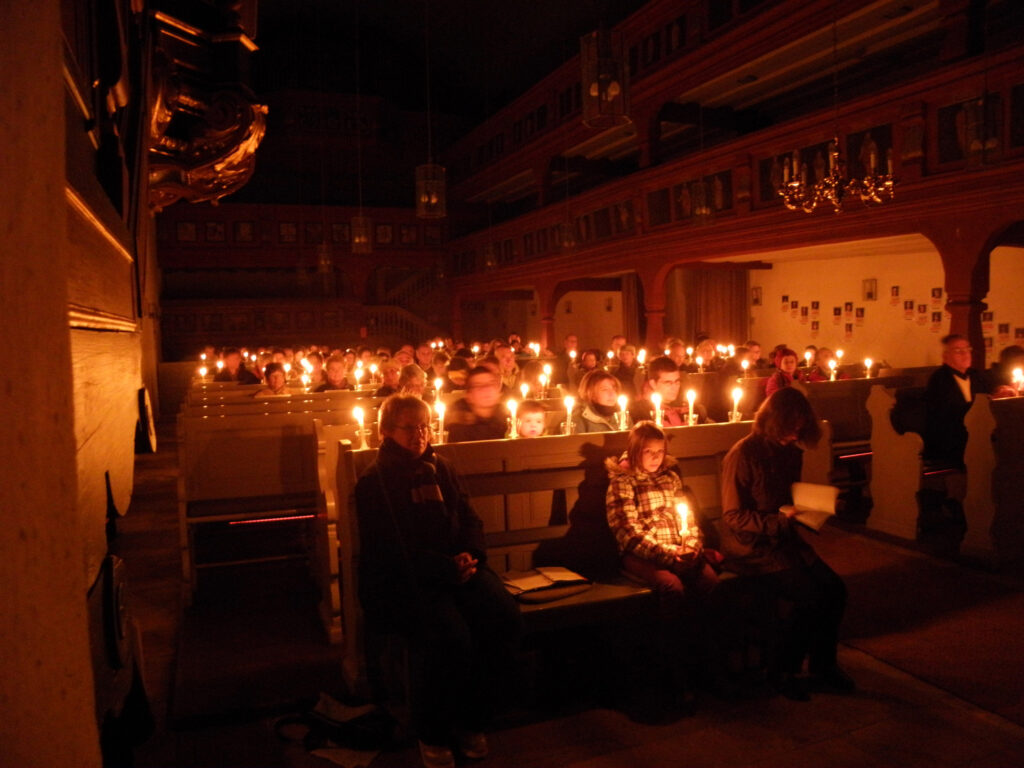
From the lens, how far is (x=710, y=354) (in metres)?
12.0

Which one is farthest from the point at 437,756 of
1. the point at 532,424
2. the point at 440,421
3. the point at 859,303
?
the point at 859,303

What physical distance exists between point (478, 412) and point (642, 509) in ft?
5.44

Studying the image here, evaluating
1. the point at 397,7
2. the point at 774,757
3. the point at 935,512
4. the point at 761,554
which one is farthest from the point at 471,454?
the point at 397,7

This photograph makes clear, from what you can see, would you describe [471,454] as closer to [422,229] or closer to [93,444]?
[93,444]

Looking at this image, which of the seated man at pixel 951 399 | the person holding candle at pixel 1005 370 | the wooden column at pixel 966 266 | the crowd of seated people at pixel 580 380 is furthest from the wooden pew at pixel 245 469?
the wooden column at pixel 966 266

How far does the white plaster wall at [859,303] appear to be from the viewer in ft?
43.3

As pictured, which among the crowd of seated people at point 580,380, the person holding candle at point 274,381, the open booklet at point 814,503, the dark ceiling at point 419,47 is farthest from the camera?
the dark ceiling at point 419,47

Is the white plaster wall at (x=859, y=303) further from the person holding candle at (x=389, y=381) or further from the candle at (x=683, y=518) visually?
the candle at (x=683, y=518)

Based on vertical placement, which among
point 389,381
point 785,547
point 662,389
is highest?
point 389,381

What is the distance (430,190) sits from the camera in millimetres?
10836

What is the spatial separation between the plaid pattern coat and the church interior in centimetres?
41

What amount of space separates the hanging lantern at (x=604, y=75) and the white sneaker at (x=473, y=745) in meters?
4.47

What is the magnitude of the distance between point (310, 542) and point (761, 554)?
11.6ft

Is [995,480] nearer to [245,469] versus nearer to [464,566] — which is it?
[464,566]
